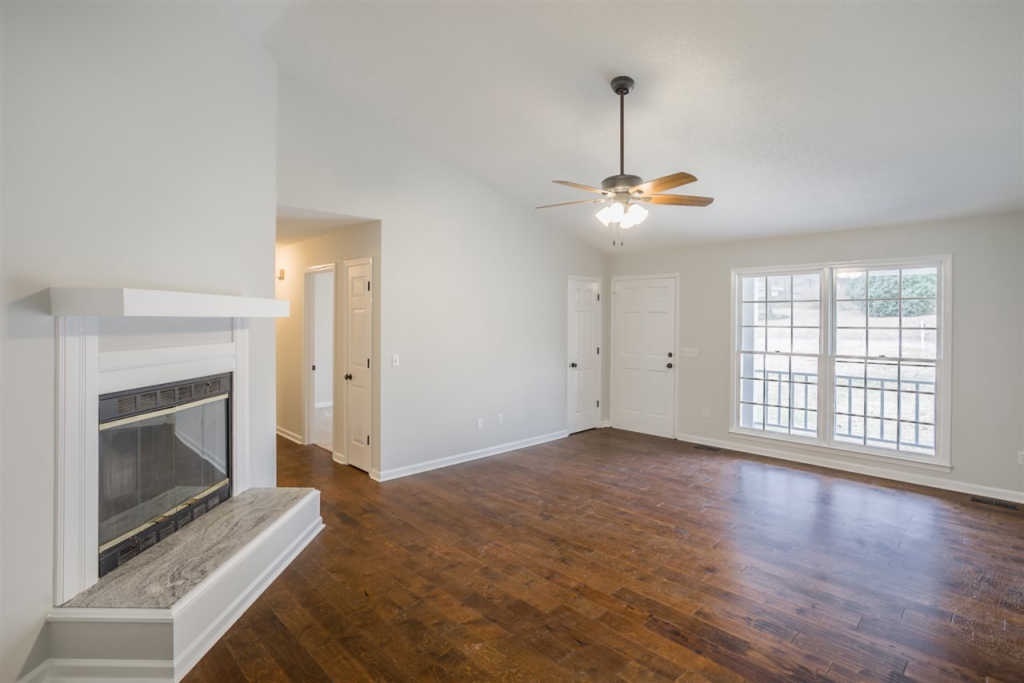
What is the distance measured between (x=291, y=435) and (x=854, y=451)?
6380 mm

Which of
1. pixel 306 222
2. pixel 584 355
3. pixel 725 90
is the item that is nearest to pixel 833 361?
pixel 584 355

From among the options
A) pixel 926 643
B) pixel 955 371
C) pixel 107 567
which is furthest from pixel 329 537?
pixel 955 371

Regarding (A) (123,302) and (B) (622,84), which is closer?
(A) (123,302)

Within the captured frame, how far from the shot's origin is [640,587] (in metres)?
2.87

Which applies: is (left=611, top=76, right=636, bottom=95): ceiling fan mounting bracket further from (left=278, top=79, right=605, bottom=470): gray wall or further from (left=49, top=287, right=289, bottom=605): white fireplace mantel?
(left=49, top=287, right=289, bottom=605): white fireplace mantel

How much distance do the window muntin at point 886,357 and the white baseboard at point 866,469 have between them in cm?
23

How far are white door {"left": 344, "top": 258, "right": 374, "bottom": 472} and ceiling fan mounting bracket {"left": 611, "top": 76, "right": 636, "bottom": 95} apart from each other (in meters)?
2.69

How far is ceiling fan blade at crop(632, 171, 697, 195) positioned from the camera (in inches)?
107

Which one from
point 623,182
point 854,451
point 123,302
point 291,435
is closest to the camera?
point 123,302

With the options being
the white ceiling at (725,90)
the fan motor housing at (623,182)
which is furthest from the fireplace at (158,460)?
the fan motor housing at (623,182)

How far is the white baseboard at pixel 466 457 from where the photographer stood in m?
4.80

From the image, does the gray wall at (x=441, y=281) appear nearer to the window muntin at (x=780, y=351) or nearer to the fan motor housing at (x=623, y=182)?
the window muntin at (x=780, y=351)

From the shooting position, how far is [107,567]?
8.04 ft

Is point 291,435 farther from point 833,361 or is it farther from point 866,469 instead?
point 866,469
